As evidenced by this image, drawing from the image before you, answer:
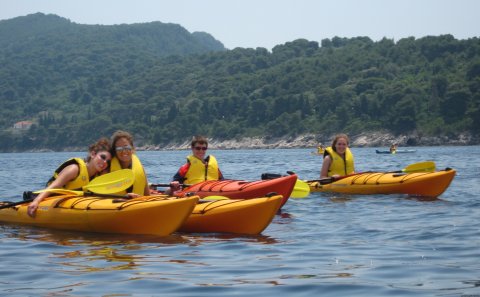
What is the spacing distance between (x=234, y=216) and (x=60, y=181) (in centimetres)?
233

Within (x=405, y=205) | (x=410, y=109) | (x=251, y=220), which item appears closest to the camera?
(x=251, y=220)

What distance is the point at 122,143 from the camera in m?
9.95

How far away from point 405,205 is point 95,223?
232 inches

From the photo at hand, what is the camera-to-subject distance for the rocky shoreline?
9012 cm

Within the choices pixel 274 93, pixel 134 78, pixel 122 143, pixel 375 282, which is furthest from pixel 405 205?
pixel 134 78

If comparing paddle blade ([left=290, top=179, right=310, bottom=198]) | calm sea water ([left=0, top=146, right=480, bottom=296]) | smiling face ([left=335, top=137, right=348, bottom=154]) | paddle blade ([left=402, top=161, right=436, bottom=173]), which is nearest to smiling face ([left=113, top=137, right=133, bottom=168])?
calm sea water ([left=0, top=146, right=480, bottom=296])

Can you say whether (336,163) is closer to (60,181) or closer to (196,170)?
(196,170)

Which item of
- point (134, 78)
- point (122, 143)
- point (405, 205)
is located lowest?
point (405, 205)

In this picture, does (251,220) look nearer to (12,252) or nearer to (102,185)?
(102,185)

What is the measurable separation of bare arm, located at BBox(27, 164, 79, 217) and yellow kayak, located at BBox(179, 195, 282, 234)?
1.58 m

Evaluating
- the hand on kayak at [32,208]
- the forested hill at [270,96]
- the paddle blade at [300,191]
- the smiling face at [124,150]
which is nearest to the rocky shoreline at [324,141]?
the forested hill at [270,96]

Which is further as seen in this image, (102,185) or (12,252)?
(102,185)

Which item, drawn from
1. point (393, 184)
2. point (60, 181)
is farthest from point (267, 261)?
point (393, 184)

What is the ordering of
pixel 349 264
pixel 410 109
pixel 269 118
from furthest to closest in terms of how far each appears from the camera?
pixel 269 118 → pixel 410 109 → pixel 349 264
